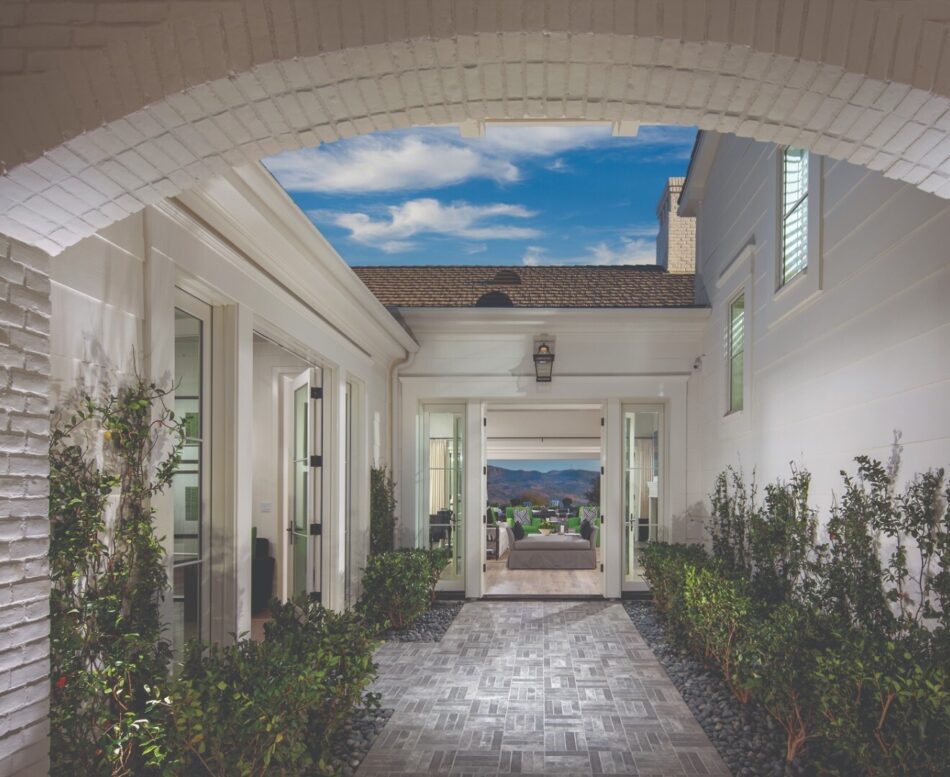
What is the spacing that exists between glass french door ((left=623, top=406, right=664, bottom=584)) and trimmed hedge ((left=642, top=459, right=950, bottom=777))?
3.16m

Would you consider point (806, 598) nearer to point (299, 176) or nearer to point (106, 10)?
point (106, 10)

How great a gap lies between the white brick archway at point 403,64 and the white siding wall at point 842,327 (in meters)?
1.55

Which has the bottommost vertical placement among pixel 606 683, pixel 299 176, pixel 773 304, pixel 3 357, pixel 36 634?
pixel 606 683

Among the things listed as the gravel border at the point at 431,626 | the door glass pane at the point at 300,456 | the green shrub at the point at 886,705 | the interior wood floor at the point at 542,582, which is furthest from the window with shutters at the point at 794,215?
the interior wood floor at the point at 542,582

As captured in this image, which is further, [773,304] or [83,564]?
[773,304]

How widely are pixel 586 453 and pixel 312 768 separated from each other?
15.2 metres

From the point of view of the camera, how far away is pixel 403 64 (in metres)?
2.05

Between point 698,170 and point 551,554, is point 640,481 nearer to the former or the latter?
point 551,554

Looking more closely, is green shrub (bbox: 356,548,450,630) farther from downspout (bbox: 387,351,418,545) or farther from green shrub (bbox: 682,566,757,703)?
green shrub (bbox: 682,566,757,703)

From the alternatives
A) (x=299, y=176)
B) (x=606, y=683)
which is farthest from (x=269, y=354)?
(x=299, y=176)

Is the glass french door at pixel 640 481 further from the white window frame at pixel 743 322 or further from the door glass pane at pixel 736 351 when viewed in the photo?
the door glass pane at pixel 736 351

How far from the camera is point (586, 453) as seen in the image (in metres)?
18.9

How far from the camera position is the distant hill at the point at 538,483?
26.6 meters

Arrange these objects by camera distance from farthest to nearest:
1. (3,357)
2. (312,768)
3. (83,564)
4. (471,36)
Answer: (312,768)
(83,564)
(3,357)
(471,36)
